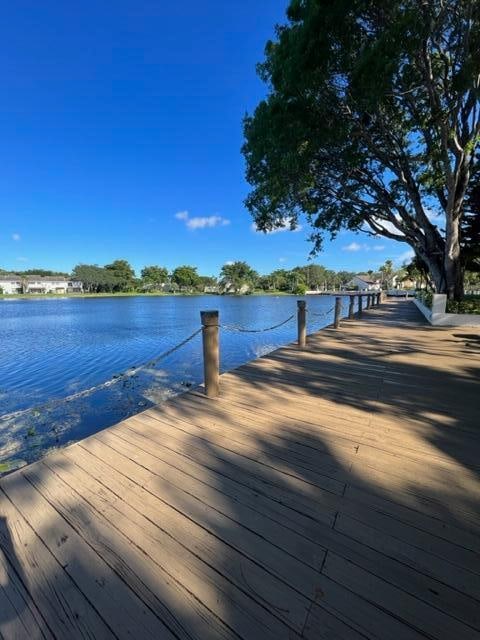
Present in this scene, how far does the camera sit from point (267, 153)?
9234 millimetres

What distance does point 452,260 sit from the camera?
9.77 metres

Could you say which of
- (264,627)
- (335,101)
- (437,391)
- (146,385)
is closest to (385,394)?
(437,391)

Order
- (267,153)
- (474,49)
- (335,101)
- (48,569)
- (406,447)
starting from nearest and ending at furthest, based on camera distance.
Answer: (48,569) < (406,447) < (474,49) < (335,101) < (267,153)

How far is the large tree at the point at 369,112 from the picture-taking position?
6191 mm

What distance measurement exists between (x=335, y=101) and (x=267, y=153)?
7.28 feet

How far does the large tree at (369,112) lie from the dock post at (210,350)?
6.29 meters

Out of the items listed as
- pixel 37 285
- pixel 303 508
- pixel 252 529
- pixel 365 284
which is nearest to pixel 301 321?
pixel 303 508

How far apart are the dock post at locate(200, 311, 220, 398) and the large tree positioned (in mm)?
6293

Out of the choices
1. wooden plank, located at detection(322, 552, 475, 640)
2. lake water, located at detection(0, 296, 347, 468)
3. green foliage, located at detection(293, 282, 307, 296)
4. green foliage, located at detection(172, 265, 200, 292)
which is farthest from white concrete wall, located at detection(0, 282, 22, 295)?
wooden plank, located at detection(322, 552, 475, 640)

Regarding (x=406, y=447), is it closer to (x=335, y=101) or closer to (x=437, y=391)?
(x=437, y=391)

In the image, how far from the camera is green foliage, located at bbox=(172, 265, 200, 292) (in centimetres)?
9512

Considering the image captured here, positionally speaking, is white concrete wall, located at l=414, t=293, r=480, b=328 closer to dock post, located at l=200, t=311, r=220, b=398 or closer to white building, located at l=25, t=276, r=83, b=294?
dock post, located at l=200, t=311, r=220, b=398

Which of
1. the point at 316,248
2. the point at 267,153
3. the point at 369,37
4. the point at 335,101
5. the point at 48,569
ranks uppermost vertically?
the point at 369,37

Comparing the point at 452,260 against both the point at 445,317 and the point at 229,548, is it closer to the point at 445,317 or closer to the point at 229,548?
the point at 445,317
